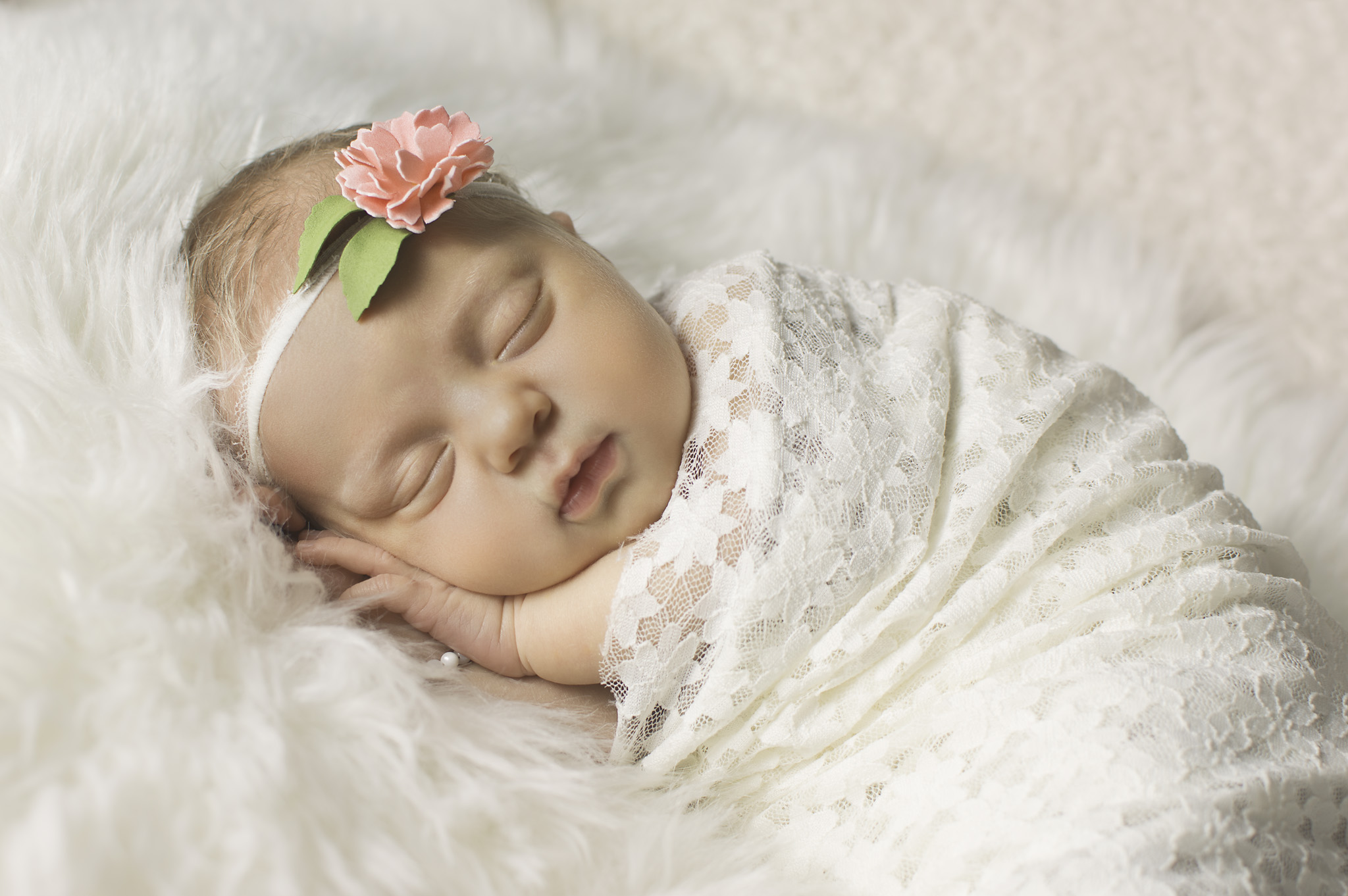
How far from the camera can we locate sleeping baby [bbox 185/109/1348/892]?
0.93 m

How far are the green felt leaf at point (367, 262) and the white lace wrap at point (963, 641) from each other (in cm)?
35

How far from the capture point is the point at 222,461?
982 millimetres

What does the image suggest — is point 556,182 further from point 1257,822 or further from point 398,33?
point 1257,822

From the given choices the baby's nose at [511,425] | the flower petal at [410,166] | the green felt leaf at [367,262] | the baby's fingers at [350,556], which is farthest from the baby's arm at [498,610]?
the flower petal at [410,166]

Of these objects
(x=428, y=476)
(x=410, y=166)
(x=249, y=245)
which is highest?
(x=410, y=166)

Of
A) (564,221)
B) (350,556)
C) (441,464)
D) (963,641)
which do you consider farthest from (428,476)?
(963,641)

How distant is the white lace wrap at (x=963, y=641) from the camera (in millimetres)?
867

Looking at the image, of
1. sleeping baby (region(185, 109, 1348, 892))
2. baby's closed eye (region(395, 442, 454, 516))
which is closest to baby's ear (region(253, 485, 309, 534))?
sleeping baby (region(185, 109, 1348, 892))

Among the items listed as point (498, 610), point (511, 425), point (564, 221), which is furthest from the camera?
point (564, 221)

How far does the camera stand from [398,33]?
1.66 m

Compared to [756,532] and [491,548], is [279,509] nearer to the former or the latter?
[491,548]

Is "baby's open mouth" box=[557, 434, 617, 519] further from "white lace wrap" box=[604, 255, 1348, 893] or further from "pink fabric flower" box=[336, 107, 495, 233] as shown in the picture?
"pink fabric flower" box=[336, 107, 495, 233]

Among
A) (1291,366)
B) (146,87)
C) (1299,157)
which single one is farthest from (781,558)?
(1299,157)

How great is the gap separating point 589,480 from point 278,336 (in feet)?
1.10
